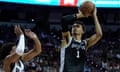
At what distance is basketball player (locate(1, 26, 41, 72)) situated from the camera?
11.4 ft

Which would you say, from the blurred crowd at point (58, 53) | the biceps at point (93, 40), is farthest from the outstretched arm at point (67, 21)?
the blurred crowd at point (58, 53)

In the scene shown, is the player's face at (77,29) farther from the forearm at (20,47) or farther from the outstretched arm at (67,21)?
the forearm at (20,47)

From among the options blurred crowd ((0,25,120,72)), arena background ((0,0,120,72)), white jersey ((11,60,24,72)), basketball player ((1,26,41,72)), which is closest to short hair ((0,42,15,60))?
basketball player ((1,26,41,72))

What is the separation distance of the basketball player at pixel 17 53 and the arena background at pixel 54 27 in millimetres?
11891

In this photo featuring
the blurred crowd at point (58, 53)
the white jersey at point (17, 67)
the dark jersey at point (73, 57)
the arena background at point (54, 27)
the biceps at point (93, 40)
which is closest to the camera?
the white jersey at point (17, 67)

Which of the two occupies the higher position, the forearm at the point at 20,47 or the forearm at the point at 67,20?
the forearm at the point at 67,20

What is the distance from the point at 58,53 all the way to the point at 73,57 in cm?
1182

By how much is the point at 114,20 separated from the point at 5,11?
4528 millimetres

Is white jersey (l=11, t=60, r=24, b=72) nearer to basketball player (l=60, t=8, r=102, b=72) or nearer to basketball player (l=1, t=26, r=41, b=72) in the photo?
basketball player (l=1, t=26, r=41, b=72)

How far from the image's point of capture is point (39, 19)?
667 inches

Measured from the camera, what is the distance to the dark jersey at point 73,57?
3.67 meters

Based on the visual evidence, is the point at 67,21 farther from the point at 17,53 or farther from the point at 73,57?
the point at 17,53

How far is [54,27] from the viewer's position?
1678 cm

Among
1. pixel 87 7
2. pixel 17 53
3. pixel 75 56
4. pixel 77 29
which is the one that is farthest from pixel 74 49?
pixel 17 53
